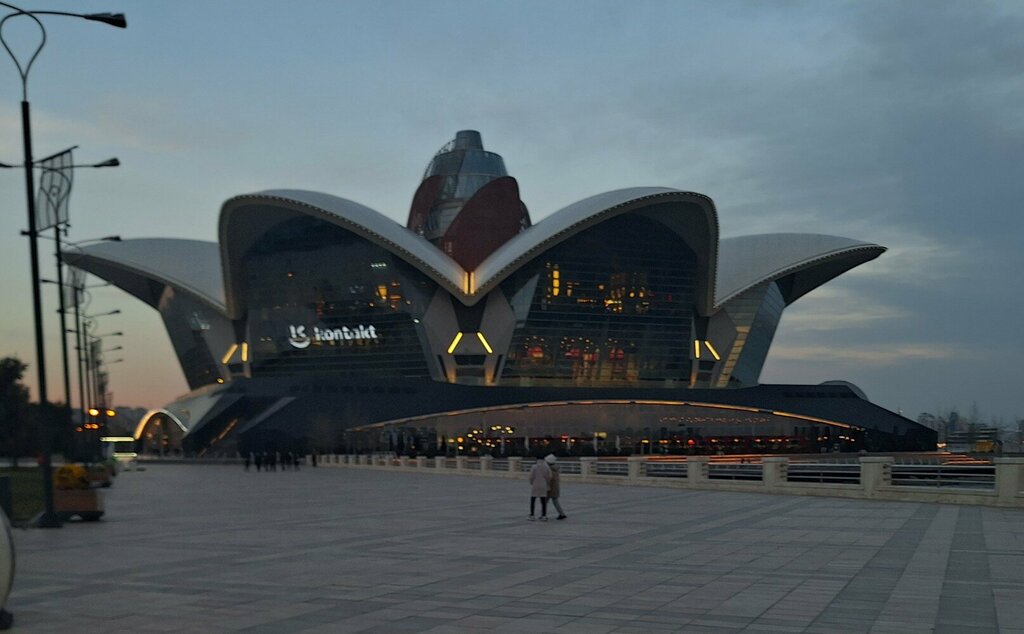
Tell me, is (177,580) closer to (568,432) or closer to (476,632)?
(476,632)

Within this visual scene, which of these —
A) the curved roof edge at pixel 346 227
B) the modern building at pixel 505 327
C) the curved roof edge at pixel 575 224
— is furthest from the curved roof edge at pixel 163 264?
the curved roof edge at pixel 575 224

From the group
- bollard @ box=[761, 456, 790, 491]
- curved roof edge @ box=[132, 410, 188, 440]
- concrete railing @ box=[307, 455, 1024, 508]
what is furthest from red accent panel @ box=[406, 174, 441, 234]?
bollard @ box=[761, 456, 790, 491]

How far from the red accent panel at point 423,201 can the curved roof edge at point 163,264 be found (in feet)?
86.5

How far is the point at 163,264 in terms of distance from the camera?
113500 mm

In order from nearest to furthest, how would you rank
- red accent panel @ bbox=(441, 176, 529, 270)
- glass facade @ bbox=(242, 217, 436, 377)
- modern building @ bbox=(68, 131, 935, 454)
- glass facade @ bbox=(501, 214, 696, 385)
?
modern building @ bbox=(68, 131, 935, 454) < glass facade @ bbox=(501, 214, 696, 385) < glass facade @ bbox=(242, 217, 436, 377) < red accent panel @ bbox=(441, 176, 529, 270)

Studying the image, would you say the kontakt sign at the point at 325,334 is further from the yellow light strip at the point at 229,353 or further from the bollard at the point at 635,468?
the bollard at the point at 635,468

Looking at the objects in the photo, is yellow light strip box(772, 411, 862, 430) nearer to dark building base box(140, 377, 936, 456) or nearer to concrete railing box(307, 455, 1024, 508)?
dark building base box(140, 377, 936, 456)

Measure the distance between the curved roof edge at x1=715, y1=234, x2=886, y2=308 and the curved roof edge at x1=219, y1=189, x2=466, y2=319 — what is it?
29.1m

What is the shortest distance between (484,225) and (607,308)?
17465 mm

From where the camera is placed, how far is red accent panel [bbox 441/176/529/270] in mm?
110188

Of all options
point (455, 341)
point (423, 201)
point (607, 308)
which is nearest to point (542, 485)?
point (607, 308)

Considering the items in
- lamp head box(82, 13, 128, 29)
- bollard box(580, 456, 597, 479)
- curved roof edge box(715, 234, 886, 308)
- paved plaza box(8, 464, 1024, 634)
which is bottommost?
bollard box(580, 456, 597, 479)

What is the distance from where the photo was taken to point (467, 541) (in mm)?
18344

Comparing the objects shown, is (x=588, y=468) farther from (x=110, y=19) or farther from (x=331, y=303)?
(x=331, y=303)
